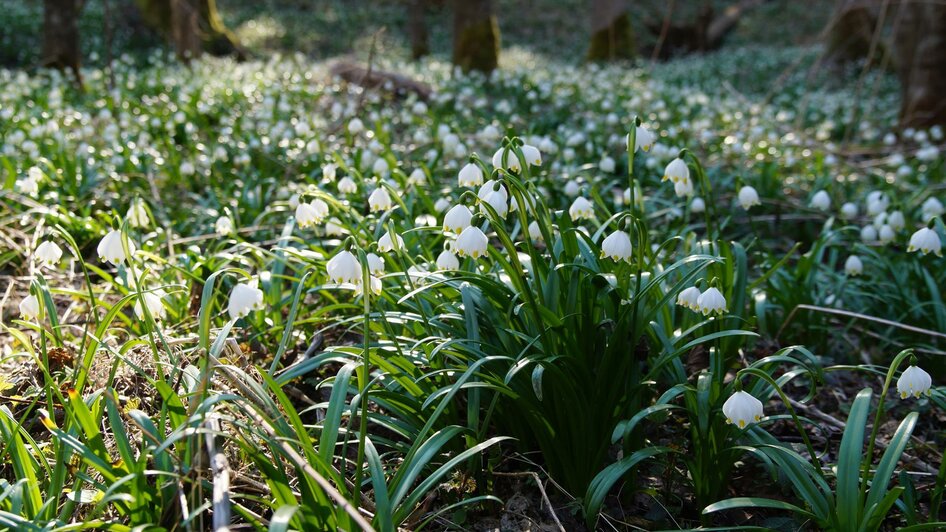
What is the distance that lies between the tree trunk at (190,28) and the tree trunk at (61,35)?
6.81 feet

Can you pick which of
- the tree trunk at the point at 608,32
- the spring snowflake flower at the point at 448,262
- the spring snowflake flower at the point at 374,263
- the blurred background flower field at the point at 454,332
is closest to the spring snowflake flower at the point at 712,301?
the blurred background flower field at the point at 454,332

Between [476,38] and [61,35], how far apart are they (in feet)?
18.7

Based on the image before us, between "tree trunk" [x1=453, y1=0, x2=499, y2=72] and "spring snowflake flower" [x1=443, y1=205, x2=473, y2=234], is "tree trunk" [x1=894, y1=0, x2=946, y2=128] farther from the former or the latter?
"spring snowflake flower" [x1=443, y1=205, x2=473, y2=234]

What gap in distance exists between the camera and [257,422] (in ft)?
5.45

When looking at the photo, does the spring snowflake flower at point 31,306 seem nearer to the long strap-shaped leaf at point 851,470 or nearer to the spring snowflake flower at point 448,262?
the spring snowflake flower at point 448,262

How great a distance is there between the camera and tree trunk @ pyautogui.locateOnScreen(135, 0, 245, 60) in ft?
42.5

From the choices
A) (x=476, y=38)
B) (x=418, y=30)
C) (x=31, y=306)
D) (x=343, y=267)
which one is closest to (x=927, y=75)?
(x=476, y=38)

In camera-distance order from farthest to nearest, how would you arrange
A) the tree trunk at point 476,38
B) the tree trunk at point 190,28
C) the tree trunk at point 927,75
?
the tree trunk at point 190,28, the tree trunk at point 476,38, the tree trunk at point 927,75

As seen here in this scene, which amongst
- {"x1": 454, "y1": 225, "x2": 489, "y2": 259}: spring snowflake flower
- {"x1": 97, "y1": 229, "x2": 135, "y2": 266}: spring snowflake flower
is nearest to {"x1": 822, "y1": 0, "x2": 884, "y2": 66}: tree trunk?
{"x1": 454, "y1": 225, "x2": 489, "y2": 259}: spring snowflake flower

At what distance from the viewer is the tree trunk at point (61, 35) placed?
10414mm

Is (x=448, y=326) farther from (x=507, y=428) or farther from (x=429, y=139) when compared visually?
(x=429, y=139)

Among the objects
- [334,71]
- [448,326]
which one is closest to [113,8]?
[334,71]

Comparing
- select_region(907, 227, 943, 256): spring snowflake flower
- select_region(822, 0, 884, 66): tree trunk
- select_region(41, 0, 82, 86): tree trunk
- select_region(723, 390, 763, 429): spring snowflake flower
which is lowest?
select_region(723, 390, 763, 429): spring snowflake flower

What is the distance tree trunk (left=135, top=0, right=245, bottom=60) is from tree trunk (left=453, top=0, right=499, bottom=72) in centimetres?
432
